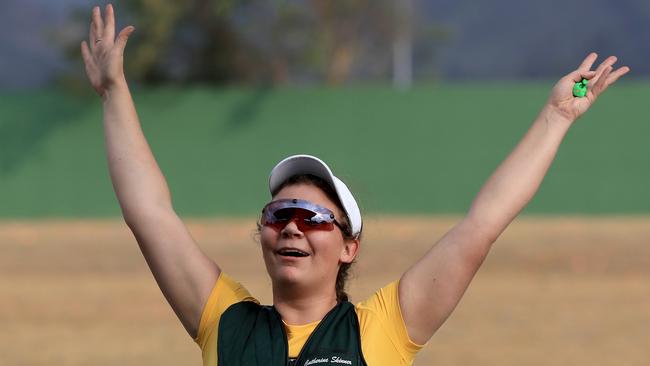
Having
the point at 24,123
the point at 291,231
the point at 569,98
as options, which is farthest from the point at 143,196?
the point at 24,123

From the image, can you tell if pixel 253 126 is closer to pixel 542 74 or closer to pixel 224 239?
pixel 224 239

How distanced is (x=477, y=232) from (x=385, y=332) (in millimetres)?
343

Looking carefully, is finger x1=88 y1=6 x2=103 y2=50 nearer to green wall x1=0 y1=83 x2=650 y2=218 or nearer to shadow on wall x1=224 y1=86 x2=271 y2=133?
green wall x1=0 y1=83 x2=650 y2=218

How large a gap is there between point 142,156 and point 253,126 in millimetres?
22570

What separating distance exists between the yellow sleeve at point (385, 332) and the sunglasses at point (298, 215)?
23cm

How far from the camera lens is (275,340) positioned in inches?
120

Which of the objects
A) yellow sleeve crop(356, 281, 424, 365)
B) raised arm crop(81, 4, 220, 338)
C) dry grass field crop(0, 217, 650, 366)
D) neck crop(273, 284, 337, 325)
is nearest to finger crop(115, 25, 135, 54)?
raised arm crop(81, 4, 220, 338)

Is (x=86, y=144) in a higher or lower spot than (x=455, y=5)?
lower

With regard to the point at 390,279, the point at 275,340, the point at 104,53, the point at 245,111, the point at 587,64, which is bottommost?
the point at 275,340

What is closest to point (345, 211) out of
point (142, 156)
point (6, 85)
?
point (142, 156)

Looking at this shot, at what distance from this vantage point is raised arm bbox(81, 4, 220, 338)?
10.6ft

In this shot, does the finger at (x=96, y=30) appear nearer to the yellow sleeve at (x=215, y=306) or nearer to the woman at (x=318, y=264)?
the woman at (x=318, y=264)

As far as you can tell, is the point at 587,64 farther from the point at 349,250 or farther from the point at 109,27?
the point at 109,27

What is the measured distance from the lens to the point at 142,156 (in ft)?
11.0
